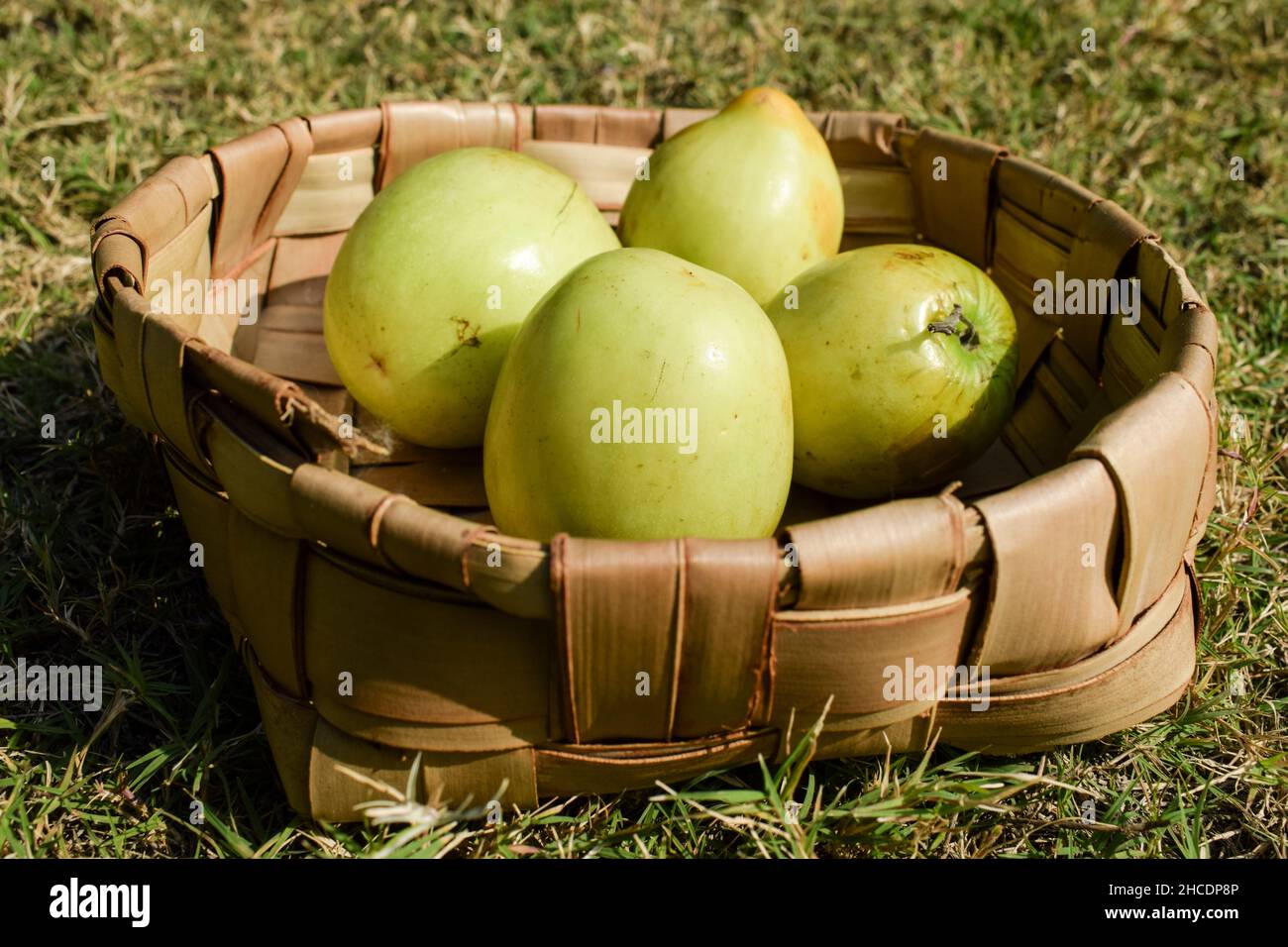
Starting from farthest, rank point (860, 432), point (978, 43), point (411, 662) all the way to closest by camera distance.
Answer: point (978, 43)
point (860, 432)
point (411, 662)

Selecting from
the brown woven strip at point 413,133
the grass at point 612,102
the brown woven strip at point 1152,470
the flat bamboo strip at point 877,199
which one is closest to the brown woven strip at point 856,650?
the grass at point 612,102

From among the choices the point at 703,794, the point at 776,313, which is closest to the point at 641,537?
the point at 703,794

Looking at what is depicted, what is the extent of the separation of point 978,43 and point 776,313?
185 cm

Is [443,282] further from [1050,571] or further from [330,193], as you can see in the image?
[1050,571]

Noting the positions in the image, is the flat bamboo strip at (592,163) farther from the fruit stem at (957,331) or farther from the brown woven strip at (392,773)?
the brown woven strip at (392,773)

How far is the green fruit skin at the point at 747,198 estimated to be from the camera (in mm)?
2000

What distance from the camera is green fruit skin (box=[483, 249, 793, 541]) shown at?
5.06ft

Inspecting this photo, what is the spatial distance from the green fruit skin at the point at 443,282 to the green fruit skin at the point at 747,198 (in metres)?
0.21

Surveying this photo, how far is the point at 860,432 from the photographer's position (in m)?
1.82

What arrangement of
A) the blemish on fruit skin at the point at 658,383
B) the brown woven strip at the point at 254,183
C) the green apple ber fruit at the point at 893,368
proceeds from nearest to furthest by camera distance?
the blemish on fruit skin at the point at 658,383 → the green apple ber fruit at the point at 893,368 → the brown woven strip at the point at 254,183

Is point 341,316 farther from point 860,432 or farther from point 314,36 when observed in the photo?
point 314,36

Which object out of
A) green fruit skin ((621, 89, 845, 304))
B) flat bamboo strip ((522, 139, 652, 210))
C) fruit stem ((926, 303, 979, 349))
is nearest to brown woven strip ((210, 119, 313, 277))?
flat bamboo strip ((522, 139, 652, 210))

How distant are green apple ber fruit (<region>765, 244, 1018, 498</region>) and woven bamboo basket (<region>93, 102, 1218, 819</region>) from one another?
0.26m

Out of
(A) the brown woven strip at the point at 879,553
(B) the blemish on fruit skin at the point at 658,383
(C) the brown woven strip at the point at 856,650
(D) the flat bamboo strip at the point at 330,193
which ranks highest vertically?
(D) the flat bamboo strip at the point at 330,193
